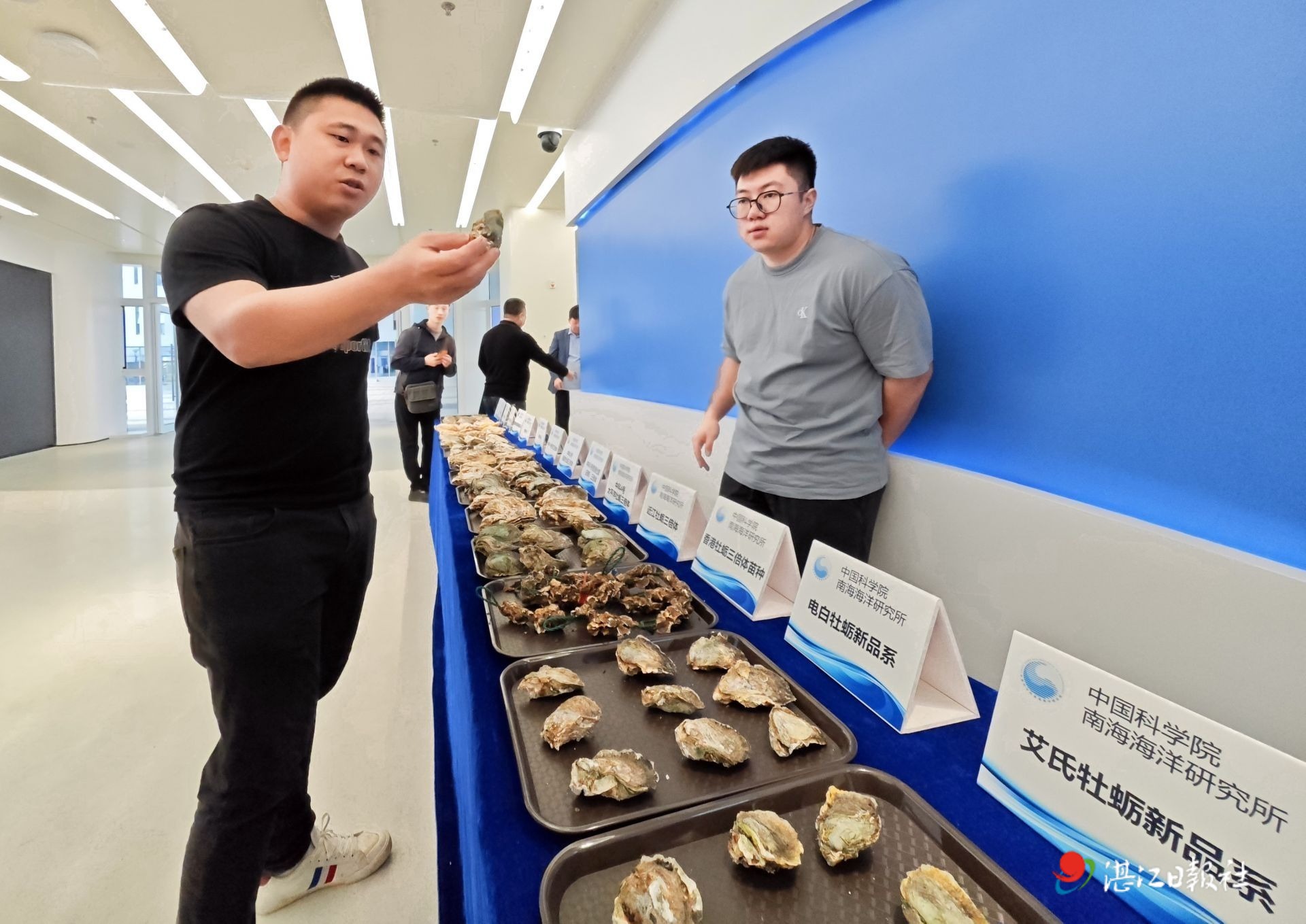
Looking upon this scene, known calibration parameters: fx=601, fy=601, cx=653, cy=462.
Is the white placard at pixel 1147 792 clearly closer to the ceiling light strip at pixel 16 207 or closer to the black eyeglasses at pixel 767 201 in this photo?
the black eyeglasses at pixel 767 201

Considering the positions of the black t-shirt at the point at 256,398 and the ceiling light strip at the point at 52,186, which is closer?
the black t-shirt at the point at 256,398

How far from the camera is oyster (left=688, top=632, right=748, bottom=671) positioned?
0.88 meters

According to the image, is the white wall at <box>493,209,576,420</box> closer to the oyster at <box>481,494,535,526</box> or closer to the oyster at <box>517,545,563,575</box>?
the oyster at <box>481,494,535,526</box>

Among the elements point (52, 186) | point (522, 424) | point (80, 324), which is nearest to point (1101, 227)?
point (522, 424)

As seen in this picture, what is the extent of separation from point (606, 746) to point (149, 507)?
19.2 feet

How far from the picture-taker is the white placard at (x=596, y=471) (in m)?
2.00

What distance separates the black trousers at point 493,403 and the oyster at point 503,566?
11.3 feet

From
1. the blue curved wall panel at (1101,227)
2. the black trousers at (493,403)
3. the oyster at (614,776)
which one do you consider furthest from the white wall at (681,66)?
the oyster at (614,776)

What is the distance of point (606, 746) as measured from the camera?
708 millimetres

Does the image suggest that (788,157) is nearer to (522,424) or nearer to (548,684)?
(548,684)

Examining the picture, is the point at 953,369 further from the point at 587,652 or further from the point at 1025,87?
the point at 587,652

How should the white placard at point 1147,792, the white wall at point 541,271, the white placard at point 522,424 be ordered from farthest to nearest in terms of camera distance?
the white wall at point 541,271 < the white placard at point 522,424 < the white placard at point 1147,792

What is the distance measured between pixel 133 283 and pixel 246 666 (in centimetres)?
1312

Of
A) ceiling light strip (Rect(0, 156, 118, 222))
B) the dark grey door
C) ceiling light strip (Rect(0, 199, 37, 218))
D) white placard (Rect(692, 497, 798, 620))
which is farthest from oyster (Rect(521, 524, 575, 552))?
the dark grey door
